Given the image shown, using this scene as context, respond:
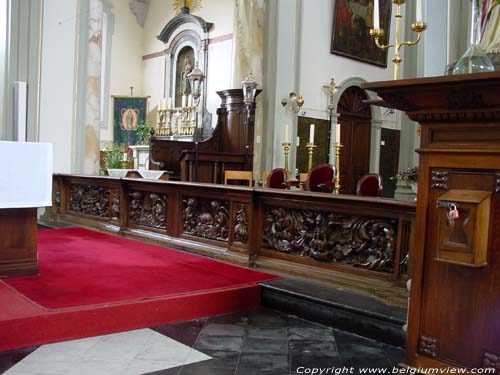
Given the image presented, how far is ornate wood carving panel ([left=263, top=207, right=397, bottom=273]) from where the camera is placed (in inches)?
129

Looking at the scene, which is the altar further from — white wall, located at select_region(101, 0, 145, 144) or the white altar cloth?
white wall, located at select_region(101, 0, 145, 144)

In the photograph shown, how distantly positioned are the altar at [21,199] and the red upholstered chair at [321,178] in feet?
9.49

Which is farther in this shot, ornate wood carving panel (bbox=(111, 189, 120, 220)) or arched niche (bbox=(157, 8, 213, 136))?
arched niche (bbox=(157, 8, 213, 136))

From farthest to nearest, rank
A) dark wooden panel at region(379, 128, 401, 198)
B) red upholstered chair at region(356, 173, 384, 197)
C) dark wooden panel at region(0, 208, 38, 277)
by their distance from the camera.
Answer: dark wooden panel at region(379, 128, 401, 198), red upholstered chair at region(356, 173, 384, 197), dark wooden panel at region(0, 208, 38, 277)

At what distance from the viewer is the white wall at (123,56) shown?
Result: 1383cm

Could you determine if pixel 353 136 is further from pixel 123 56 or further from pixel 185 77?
pixel 123 56

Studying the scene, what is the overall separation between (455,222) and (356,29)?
33.9 feet

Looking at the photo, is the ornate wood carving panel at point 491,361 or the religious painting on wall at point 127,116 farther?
the religious painting on wall at point 127,116

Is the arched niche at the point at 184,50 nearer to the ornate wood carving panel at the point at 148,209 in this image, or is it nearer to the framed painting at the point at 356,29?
the framed painting at the point at 356,29

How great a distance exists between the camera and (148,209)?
525 cm

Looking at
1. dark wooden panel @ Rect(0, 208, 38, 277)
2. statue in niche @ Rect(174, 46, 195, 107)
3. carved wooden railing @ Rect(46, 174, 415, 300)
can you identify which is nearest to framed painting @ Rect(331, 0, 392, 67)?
statue in niche @ Rect(174, 46, 195, 107)

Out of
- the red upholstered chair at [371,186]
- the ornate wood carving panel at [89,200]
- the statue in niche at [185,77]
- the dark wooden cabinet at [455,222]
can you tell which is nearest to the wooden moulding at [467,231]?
the dark wooden cabinet at [455,222]

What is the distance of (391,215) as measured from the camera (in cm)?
321

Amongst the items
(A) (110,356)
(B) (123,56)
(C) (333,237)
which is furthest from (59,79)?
(B) (123,56)
